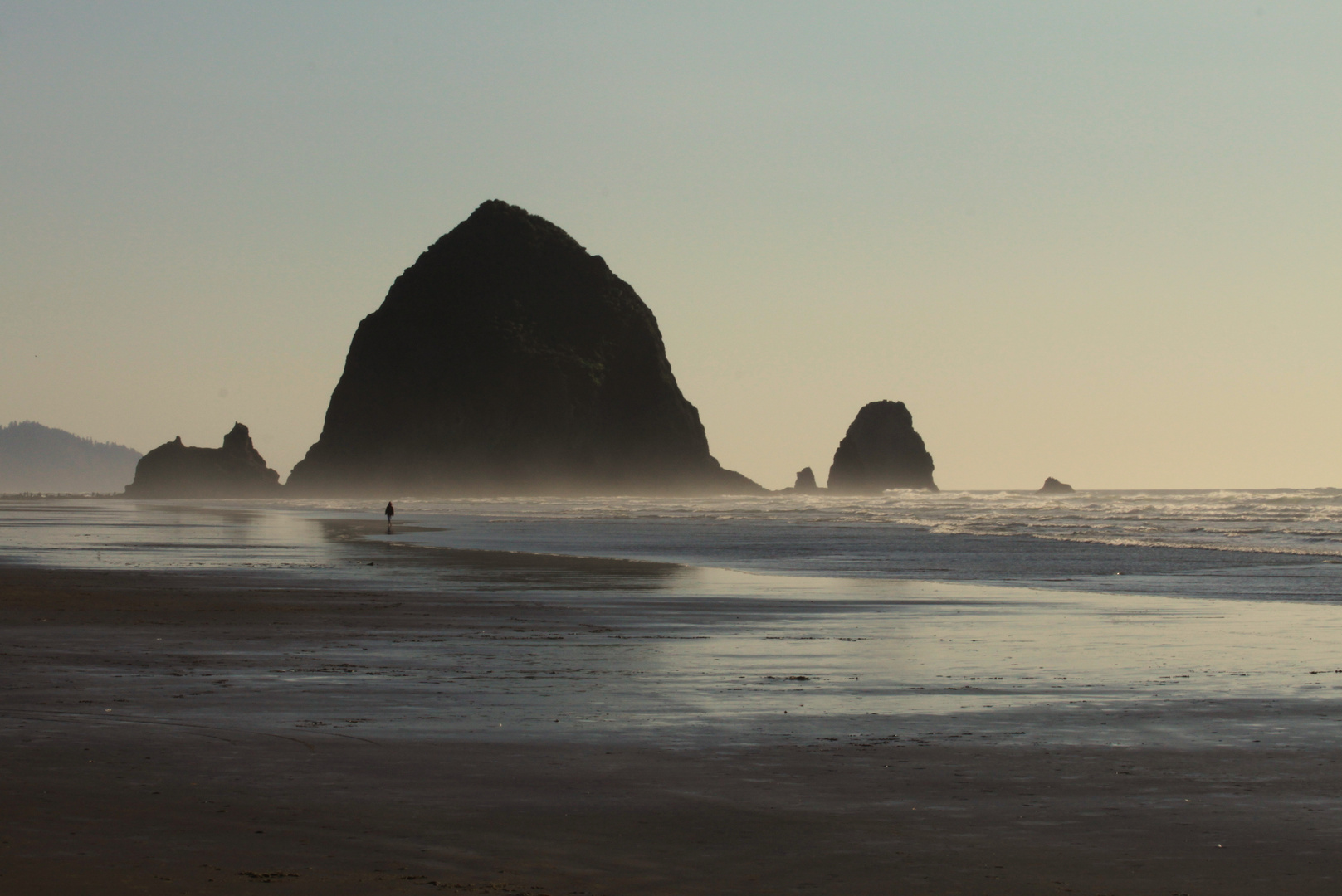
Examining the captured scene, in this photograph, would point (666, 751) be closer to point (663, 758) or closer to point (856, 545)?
point (663, 758)

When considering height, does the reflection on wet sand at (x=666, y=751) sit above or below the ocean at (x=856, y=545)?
below

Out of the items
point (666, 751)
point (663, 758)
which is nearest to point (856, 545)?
point (666, 751)

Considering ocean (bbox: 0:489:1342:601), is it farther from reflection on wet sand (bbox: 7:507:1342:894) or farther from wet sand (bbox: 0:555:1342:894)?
wet sand (bbox: 0:555:1342:894)

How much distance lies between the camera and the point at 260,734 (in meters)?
8.66

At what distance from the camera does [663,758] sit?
8.12m

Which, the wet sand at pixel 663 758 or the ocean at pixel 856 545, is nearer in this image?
the wet sand at pixel 663 758

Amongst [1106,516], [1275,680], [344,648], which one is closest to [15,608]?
[344,648]

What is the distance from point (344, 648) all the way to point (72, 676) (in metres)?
3.15

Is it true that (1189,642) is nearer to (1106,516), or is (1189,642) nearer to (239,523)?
(239,523)

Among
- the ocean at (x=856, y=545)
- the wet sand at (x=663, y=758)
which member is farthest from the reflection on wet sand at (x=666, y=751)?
the ocean at (x=856, y=545)

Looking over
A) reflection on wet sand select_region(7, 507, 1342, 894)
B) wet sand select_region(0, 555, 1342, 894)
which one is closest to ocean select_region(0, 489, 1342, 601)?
reflection on wet sand select_region(7, 507, 1342, 894)

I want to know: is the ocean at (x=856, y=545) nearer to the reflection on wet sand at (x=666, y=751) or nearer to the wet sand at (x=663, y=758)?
the reflection on wet sand at (x=666, y=751)

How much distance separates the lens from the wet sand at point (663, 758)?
5684 millimetres

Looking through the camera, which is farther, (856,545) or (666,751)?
(856,545)
